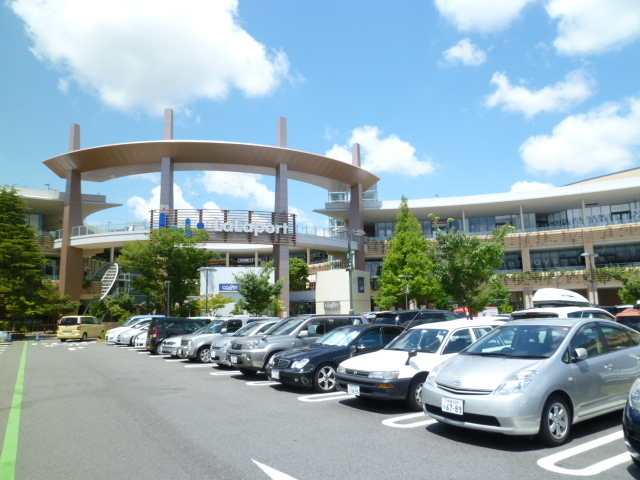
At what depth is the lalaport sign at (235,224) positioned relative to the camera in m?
37.0

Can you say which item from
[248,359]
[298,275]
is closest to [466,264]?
[248,359]

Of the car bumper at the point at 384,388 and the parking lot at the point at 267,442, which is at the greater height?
the car bumper at the point at 384,388

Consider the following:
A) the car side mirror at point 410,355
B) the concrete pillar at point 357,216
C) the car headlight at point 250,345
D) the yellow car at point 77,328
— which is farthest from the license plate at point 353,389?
the concrete pillar at point 357,216

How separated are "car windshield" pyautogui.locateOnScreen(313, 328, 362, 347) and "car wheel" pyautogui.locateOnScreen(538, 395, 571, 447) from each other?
546cm

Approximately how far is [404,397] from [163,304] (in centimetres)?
2946

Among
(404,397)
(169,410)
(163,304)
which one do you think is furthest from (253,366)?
(163,304)

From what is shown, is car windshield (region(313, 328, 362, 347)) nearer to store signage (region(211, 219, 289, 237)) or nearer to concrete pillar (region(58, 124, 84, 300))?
store signage (region(211, 219, 289, 237))

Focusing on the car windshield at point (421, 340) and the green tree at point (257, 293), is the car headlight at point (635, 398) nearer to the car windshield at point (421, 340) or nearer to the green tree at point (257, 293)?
the car windshield at point (421, 340)

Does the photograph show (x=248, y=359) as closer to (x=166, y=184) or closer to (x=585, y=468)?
(x=585, y=468)

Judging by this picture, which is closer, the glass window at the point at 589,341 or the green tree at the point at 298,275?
the glass window at the point at 589,341

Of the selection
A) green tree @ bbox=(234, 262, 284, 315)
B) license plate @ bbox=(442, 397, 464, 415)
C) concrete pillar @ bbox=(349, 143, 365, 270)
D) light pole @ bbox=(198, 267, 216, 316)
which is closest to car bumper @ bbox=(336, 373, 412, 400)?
license plate @ bbox=(442, 397, 464, 415)

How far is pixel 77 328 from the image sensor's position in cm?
3353

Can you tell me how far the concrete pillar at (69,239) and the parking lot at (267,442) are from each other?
33.1 meters

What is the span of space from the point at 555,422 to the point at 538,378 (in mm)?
630
